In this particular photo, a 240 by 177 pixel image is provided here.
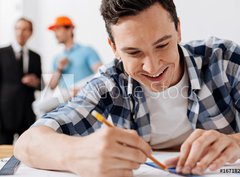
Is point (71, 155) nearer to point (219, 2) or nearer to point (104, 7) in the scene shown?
point (104, 7)

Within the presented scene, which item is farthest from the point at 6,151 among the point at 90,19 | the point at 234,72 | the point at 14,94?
the point at 90,19

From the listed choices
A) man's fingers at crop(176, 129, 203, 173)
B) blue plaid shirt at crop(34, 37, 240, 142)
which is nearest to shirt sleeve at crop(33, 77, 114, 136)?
blue plaid shirt at crop(34, 37, 240, 142)

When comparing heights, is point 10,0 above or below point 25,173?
above

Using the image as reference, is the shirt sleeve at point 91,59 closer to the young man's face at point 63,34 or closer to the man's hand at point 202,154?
the young man's face at point 63,34

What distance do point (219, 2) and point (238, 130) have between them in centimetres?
208

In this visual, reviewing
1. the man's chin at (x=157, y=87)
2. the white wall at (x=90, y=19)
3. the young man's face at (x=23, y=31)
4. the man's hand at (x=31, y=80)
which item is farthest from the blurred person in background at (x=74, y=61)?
the man's chin at (x=157, y=87)

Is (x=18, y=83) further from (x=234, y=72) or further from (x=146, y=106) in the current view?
(x=234, y=72)

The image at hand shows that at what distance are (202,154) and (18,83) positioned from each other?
2508mm

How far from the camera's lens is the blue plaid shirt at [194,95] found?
3.65ft

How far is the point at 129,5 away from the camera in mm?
958

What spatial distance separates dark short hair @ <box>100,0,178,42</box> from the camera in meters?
0.95

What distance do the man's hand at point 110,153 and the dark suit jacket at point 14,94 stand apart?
7.96ft

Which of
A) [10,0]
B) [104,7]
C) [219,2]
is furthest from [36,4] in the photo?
[104,7]

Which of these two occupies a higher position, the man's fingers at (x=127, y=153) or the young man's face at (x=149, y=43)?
the young man's face at (x=149, y=43)
